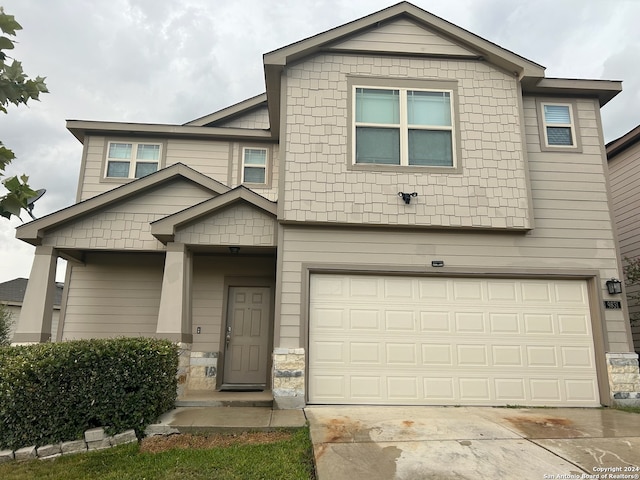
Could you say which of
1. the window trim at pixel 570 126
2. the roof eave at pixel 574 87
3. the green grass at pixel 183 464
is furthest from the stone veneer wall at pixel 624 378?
the green grass at pixel 183 464

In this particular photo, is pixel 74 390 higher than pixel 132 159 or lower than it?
lower

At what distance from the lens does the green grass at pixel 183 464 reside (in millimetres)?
4059

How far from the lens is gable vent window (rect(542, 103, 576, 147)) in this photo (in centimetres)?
786

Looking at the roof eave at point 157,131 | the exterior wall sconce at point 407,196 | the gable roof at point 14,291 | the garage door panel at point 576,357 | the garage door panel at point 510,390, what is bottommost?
the garage door panel at point 510,390

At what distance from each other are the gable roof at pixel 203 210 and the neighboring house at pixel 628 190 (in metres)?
8.21

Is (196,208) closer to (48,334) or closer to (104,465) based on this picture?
(48,334)

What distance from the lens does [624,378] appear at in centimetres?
682

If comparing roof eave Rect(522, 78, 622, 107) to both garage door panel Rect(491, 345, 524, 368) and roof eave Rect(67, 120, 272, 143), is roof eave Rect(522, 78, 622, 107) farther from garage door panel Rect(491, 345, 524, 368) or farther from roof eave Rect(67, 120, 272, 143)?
roof eave Rect(67, 120, 272, 143)

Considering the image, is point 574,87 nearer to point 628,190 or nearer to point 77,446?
point 628,190

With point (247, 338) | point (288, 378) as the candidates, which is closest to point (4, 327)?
point (247, 338)

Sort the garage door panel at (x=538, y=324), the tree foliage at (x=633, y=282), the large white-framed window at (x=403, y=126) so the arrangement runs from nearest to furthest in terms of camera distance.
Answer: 1. the garage door panel at (x=538, y=324)
2. the large white-framed window at (x=403, y=126)
3. the tree foliage at (x=633, y=282)

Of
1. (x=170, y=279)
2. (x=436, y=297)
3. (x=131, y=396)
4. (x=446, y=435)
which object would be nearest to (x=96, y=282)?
(x=170, y=279)

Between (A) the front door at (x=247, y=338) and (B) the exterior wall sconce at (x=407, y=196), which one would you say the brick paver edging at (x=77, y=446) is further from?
(B) the exterior wall sconce at (x=407, y=196)

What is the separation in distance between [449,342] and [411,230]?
1936mm
